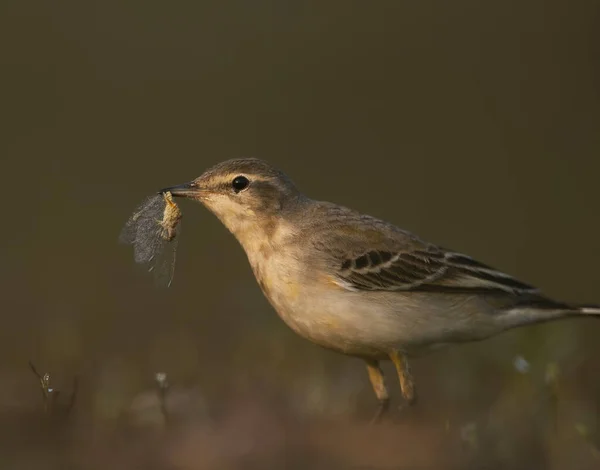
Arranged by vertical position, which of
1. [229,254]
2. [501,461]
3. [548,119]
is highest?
[548,119]

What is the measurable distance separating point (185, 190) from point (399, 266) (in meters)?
1.78

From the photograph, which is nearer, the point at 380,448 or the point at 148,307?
the point at 380,448

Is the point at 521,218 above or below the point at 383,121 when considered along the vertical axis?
below

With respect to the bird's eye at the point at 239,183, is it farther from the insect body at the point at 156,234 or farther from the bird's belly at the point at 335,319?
the bird's belly at the point at 335,319

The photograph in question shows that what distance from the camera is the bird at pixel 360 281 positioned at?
332 inches

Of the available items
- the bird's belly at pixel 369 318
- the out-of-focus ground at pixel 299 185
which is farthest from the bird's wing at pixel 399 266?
the out-of-focus ground at pixel 299 185

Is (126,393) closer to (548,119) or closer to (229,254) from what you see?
(229,254)

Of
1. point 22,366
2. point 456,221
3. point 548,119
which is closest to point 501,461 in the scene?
point 22,366

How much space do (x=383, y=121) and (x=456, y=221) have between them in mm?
6138

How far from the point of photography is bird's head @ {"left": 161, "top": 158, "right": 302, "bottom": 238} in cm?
901

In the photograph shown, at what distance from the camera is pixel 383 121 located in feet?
87.1

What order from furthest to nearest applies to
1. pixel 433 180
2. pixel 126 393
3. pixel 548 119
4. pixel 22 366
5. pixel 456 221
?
pixel 548 119 → pixel 433 180 → pixel 456 221 → pixel 22 366 → pixel 126 393

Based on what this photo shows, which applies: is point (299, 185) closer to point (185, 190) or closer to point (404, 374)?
point (185, 190)

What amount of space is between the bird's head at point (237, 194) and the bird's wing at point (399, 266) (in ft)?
1.92
